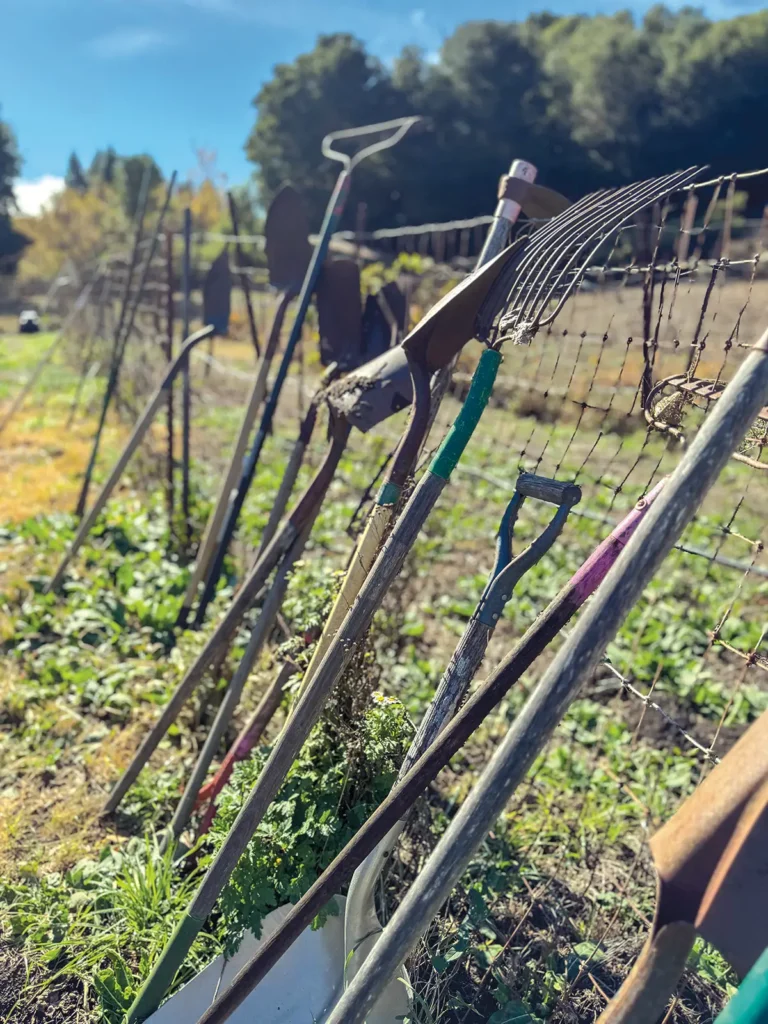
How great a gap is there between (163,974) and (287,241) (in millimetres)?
2618

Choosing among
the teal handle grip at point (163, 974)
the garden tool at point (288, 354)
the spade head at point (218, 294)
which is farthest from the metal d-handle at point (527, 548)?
the spade head at point (218, 294)

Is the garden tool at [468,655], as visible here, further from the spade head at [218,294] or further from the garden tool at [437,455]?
the spade head at [218,294]

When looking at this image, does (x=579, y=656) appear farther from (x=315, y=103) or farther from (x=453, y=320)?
(x=315, y=103)

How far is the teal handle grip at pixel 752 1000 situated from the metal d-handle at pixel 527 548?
2.13 feet

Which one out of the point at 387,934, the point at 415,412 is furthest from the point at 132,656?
the point at 387,934

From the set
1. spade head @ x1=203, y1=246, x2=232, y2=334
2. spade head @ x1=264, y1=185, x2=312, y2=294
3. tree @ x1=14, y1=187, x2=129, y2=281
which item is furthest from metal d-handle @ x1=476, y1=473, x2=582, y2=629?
tree @ x1=14, y1=187, x2=129, y2=281

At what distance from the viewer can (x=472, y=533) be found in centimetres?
502

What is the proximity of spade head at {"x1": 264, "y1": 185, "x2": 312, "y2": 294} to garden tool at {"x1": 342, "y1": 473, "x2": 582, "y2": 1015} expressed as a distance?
6.66 ft

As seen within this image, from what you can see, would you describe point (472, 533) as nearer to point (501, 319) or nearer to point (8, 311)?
point (501, 319)

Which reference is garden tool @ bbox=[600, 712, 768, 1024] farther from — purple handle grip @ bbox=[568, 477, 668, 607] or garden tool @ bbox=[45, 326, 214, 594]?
garden tool @ bbox=[45, 326, 214, 594]

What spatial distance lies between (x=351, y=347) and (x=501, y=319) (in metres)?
1.38

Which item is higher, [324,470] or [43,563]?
[324,470]

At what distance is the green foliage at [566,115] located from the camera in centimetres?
2778

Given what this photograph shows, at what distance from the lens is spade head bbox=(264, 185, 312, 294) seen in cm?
295
